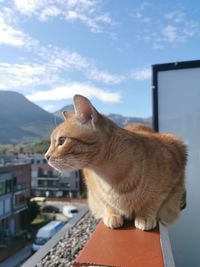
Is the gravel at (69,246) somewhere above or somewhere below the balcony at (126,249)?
below

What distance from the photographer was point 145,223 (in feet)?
4.80

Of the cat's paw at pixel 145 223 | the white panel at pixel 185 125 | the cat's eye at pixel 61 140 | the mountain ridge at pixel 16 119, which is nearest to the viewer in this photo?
the cat's paw at pixel 145 223

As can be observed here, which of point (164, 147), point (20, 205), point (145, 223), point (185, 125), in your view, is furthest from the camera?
point (20, 205)

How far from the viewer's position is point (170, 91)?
8.49 ft

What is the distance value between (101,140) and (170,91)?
122 cm

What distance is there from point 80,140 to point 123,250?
529 millimetres

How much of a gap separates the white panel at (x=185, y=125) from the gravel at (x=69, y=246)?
0.72 m

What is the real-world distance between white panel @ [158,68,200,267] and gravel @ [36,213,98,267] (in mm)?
721

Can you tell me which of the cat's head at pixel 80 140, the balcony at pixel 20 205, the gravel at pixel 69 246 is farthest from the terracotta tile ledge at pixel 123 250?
the balcony at pixel 20 205

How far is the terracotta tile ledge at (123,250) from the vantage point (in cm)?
103

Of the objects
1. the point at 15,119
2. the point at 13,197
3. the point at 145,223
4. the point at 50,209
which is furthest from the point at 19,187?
the point at 15,119

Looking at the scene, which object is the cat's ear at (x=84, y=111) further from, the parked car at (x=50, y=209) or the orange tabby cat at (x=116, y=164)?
the parked car at (x=50, y=209)

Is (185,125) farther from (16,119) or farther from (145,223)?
(16,119)

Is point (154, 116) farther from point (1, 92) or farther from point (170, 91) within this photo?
point (1, 92)
